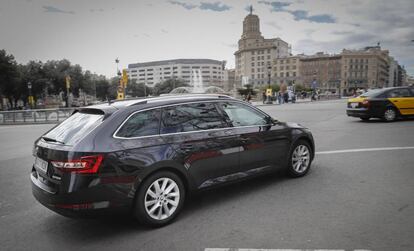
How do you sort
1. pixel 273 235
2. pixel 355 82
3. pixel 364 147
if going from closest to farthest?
pixel 273 235, pixel 364 147, pixel 355 82

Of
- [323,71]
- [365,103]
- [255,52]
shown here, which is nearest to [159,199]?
[365,103]

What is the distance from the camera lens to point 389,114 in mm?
13844

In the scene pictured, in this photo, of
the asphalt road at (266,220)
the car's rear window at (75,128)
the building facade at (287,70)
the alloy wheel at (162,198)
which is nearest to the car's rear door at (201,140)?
the alloy wheel at (162,198)

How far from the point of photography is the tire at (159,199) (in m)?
3.75

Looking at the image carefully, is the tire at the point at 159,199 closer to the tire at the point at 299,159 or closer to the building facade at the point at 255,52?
the tire at the point at 299,159

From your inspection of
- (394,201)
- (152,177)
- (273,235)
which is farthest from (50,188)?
(394,201)

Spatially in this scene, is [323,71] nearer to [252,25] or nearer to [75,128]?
[252,25]

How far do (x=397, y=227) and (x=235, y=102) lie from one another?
9.10 feet

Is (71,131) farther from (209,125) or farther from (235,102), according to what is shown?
(235,102)

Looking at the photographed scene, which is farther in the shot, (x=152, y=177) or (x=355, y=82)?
(x=355, y=82)

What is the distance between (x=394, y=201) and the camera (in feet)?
14.5

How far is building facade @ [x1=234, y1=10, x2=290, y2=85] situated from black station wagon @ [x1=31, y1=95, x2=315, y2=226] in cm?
15228

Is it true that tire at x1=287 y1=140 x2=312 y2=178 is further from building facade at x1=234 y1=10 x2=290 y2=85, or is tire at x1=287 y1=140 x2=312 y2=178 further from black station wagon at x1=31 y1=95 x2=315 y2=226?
building facade at x1=234 y1=10 x2=290 y2=85

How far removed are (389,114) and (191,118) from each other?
12.6m
